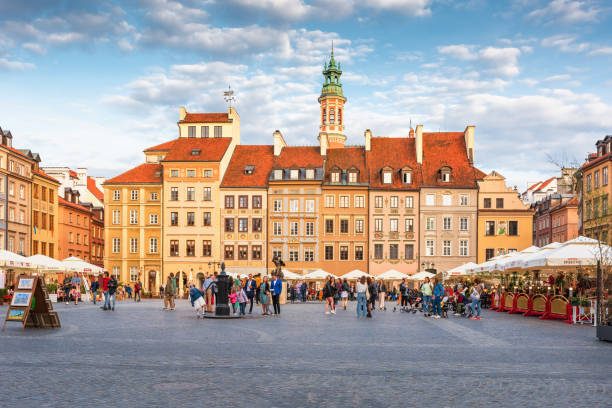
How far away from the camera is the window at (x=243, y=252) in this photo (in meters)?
68.1

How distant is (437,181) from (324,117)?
2085 inches

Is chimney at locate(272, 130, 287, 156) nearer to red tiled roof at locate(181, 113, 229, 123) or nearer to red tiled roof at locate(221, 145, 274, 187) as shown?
red tiled roof at locate(221, 145, 274, 187)

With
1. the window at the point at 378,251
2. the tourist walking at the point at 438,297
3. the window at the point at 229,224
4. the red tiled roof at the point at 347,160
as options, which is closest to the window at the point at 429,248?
the window at the point at 378,251

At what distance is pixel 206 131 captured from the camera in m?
73.4

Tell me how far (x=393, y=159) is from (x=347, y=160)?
4.45 metres

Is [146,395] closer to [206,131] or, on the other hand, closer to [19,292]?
[19,292]

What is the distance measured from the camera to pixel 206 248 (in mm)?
68812

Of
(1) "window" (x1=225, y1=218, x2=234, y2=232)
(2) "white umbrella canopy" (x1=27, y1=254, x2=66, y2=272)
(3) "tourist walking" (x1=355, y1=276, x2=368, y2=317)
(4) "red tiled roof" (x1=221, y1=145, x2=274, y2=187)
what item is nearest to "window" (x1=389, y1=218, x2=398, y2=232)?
(4) "red tiled roof" (x1=221, y1=145, x2=274, y2=187)

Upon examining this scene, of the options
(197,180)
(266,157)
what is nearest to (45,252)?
(197,180)

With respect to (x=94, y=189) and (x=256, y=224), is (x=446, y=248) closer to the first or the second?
(x=256, y=224)

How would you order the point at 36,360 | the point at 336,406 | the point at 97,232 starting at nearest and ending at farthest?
the point at 336,406 < the point at 36,360 < the point at 97,232

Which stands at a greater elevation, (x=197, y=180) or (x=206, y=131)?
(x=206, y=131)

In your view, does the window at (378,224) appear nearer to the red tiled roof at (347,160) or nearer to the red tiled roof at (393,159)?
the red tiled roof at (393,159)

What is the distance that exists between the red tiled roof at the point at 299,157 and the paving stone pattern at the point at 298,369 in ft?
164
